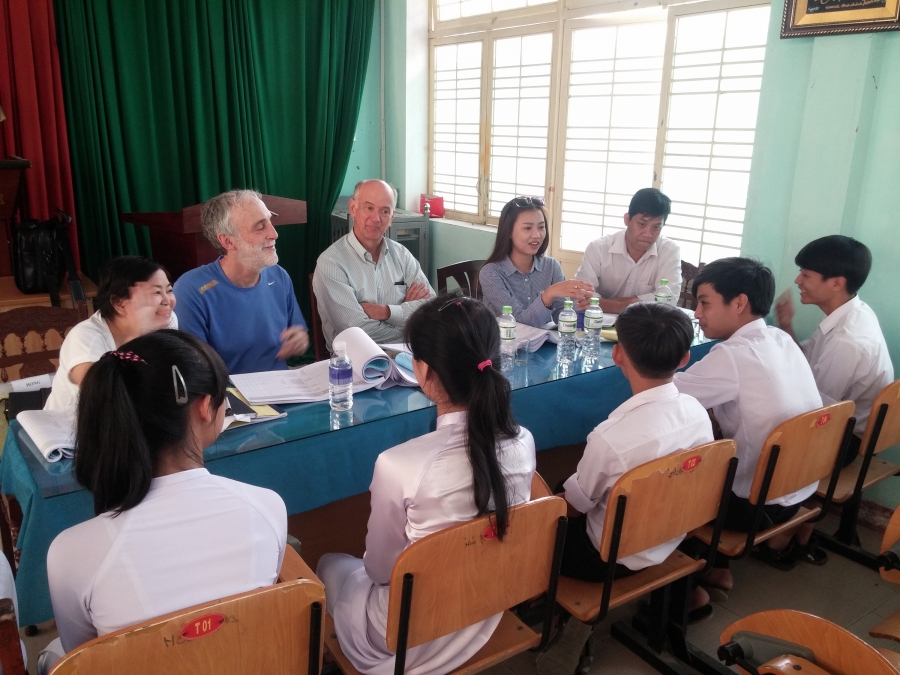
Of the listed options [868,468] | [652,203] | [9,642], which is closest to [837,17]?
[652,203]

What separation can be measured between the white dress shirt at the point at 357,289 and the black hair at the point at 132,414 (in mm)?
1568

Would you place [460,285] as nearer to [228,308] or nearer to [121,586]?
[228,308]

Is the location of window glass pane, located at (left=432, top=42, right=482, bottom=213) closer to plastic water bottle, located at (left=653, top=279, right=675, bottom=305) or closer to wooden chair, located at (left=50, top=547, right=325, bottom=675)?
plastic water bottle, located at (left=653, top=279, right=675, bottom=305)

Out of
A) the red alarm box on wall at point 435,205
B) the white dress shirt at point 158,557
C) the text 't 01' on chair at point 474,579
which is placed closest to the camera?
the white dress shirt at point 158,557

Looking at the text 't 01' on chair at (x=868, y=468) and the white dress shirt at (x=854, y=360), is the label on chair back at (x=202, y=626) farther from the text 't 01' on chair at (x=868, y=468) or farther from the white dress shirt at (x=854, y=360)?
the white dress shirt at (x=854, y=360)

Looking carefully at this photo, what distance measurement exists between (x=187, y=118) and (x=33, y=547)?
10.8 feet

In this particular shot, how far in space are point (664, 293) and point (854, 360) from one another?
2.61ft

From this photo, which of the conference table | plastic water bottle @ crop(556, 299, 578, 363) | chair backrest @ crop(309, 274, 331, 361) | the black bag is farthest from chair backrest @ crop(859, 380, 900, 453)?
the black bag

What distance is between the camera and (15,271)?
3.33 meters

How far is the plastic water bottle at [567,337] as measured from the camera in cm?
240

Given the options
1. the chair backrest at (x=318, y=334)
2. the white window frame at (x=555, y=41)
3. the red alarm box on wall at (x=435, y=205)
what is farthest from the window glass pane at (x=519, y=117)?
the chair backrest at (x=318, y=334)

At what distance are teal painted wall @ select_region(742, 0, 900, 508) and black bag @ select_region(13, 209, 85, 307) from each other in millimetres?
3255

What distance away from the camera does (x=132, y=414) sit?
1.08 metres

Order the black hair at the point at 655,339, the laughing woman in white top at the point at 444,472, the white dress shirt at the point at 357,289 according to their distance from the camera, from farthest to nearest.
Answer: the white dress shirt at the point at 357,289, the black hair at the point at 655,339, the laughing woman in white top at the point at 444,472
